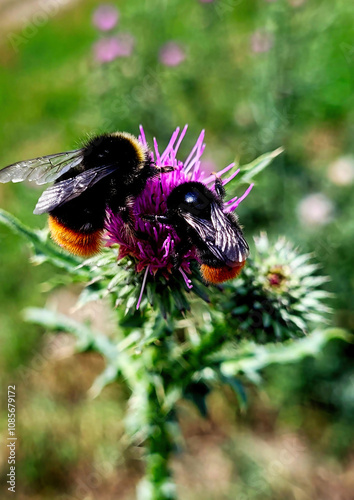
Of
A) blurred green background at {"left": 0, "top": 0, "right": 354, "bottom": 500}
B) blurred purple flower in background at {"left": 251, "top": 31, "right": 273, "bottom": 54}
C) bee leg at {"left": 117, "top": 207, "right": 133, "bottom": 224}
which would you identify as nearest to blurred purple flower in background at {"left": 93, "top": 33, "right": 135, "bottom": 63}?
blurred green background at {"left": 0, "top": 0, "right": 354, "bottom": 500}

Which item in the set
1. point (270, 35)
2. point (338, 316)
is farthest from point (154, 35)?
point (338, 316)

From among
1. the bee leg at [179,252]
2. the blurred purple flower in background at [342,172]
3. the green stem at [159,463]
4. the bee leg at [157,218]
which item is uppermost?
the bee leg at [157,218]

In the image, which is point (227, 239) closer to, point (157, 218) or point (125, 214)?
point (157, 218)

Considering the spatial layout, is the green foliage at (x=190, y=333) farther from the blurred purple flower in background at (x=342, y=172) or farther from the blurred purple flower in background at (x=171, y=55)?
the blurred purple flower in background at (x=171, y=55)

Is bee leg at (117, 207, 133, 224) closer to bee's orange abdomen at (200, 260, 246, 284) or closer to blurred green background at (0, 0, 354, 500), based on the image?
bee's orange abdomen at (200, 260, 246, 284)

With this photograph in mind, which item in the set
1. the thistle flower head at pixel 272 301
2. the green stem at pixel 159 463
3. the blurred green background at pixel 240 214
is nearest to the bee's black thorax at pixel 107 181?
the thistle flower head at pixel 272 301

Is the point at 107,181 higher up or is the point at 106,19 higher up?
the point at 106,19

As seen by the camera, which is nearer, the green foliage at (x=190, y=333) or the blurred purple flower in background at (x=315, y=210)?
the green foliage at (x=190, y=333)

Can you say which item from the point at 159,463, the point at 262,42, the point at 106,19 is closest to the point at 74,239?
the point at 159,463
